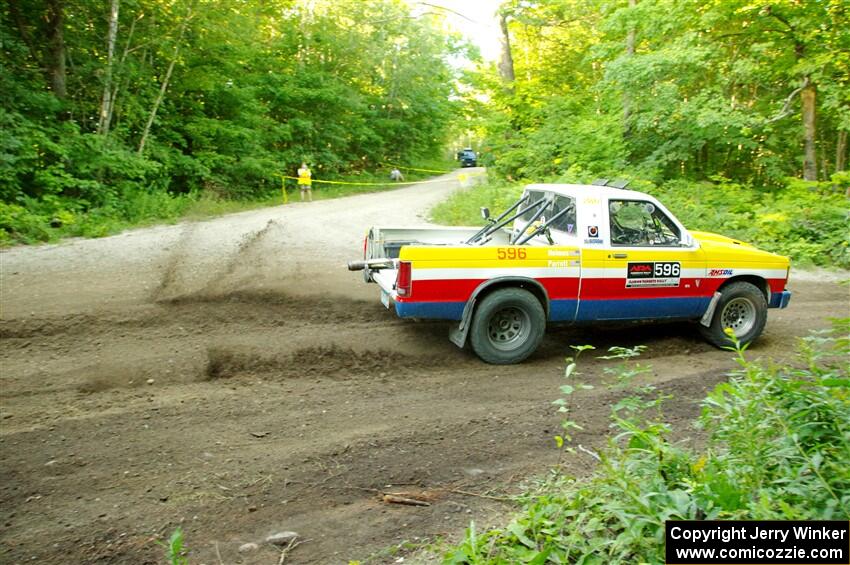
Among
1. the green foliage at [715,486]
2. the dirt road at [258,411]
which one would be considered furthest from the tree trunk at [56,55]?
the green foliage at [715,486]

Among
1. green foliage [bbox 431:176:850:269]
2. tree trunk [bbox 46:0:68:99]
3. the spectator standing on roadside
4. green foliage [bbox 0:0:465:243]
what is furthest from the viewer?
the spectator standing on roadside

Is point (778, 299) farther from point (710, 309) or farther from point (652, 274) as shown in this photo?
A: point (652, 274)

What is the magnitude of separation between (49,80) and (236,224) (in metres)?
6.40

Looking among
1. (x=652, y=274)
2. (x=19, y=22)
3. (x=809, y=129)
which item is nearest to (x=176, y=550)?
(x=652, y=274)

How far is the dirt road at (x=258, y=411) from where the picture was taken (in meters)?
3.52

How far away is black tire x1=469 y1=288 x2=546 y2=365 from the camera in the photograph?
6.18 meters

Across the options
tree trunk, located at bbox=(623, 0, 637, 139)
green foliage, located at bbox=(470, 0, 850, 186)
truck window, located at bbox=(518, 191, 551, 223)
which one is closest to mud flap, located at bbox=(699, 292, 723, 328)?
truck window, located at bbox=(518, 191, 551, 223)

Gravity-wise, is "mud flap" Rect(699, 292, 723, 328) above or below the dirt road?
above

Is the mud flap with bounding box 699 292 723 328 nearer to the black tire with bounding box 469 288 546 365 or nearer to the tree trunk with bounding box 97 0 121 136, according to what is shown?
the black tire with bounding box 469 288 546 365

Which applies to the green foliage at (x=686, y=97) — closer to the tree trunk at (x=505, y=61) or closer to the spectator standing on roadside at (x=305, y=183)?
the tree trunk at (x=505, y=61)

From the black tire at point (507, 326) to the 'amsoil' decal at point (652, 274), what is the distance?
1.12 m

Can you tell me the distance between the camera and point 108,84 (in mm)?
15609

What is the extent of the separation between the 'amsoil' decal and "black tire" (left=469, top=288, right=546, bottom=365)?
3.69 ft

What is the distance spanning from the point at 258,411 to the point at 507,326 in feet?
9.34
